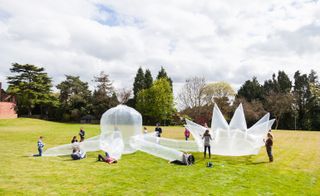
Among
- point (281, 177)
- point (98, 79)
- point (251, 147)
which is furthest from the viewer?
point (98, 79)

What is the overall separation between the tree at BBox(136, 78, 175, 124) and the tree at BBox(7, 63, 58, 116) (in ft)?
64.9

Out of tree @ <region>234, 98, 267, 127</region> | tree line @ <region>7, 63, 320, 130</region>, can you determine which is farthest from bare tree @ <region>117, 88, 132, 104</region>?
tree @ <region>234, 98, 267, 127</region>

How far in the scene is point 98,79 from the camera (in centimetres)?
6994

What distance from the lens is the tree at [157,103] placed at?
60.8 meters

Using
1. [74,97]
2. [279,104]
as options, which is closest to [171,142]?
[279,104]

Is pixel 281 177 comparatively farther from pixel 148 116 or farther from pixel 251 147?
pixel 148 116

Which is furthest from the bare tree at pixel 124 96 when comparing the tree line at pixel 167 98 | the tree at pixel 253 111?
the tree at pixel 253 111

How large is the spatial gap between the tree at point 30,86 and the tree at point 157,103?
19.8 metres

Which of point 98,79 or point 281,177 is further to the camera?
point 98,79

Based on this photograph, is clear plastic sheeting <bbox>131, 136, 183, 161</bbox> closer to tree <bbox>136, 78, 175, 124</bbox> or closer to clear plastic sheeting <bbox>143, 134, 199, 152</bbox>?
clear plastic sheeting <bbox>143, 134, 199, 152</bbox>

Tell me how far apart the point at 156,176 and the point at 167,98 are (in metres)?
48.7

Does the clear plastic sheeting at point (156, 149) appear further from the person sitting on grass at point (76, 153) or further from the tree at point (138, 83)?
the tree at point (138, 83)

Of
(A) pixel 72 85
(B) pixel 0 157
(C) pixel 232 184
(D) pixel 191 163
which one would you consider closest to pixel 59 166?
(B) pixel 0 157

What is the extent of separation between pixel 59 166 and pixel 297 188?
37.9 ft
